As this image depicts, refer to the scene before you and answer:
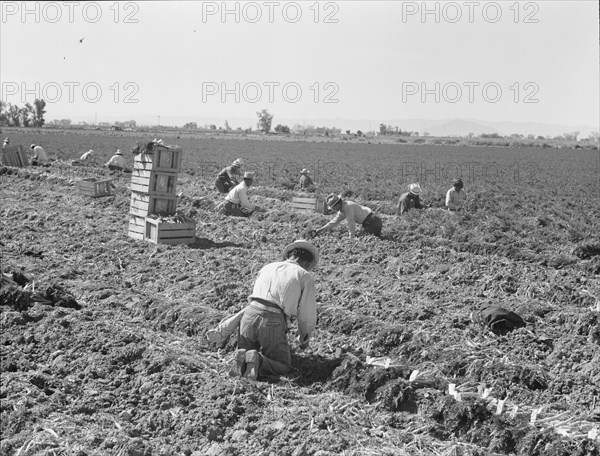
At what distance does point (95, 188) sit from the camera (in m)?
16.3

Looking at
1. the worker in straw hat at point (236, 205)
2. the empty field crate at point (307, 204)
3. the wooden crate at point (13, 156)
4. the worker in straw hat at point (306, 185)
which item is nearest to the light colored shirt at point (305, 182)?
the worker in straw hat at point (306, 185)

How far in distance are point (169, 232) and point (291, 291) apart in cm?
612

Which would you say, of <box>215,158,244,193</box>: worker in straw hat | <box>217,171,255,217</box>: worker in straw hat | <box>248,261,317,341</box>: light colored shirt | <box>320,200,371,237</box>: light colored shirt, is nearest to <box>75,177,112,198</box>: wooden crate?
<box>215,158,244,193</box>: worker in straw hat

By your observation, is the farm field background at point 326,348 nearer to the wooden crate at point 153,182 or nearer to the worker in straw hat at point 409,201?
the wooden crate at point 153,182

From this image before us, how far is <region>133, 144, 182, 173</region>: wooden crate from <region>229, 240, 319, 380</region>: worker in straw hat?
6162 mm

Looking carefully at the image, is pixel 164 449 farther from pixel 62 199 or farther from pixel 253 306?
pixel 62 199

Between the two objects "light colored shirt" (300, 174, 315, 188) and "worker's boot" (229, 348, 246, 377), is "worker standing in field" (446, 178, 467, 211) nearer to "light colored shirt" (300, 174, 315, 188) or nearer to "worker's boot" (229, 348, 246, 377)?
"light colored shirt" (300, 174, 315, 188)

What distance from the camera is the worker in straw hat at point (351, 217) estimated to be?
11.1 meters

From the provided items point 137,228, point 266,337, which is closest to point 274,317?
point 266,337

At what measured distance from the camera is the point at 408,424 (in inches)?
197

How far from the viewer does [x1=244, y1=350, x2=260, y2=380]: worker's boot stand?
17.9 feet

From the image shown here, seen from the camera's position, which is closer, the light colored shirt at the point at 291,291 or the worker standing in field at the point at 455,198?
the light colored shirt at the point at 291,291

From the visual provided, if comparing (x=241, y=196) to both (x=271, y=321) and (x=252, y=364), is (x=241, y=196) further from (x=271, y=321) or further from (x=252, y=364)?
(x=252, y=364)

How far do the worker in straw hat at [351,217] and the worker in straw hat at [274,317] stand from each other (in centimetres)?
523
